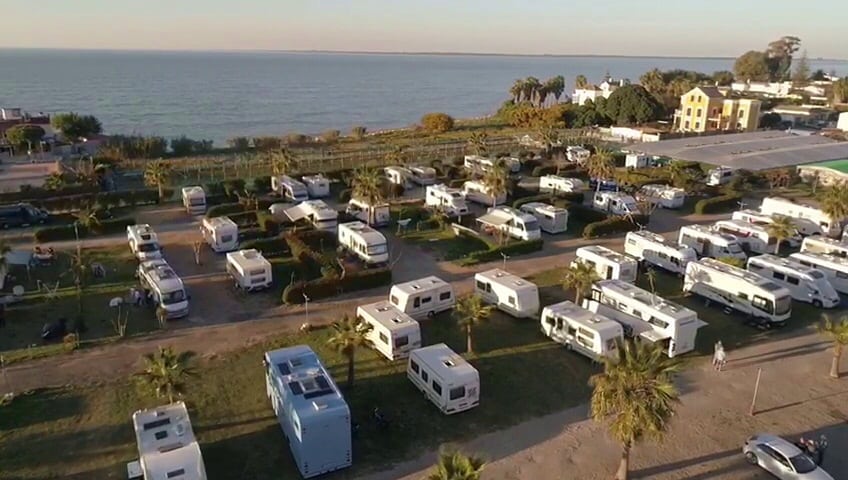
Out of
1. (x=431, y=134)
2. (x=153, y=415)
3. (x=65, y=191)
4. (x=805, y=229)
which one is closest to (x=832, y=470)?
(x=153, y=415)

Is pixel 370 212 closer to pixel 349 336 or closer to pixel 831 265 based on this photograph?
pixel 349 336

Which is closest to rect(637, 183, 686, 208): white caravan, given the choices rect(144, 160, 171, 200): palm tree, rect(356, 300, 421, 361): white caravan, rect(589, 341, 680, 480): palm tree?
rect(356, 300, 421, 361): white caravan

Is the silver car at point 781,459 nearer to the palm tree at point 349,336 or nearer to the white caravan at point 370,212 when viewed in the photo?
the palm tree at point 349,336

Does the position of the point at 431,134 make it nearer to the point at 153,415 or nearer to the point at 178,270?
the point at 178,270

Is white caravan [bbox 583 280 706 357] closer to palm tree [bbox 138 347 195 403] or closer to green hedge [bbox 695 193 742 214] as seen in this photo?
palm tree [bbox 138 347 195 403]

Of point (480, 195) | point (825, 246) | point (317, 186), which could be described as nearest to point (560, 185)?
point (480, 195)

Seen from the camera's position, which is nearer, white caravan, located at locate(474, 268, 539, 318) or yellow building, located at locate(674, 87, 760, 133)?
white caravan, located at locate(474, 268, 539, 318)
